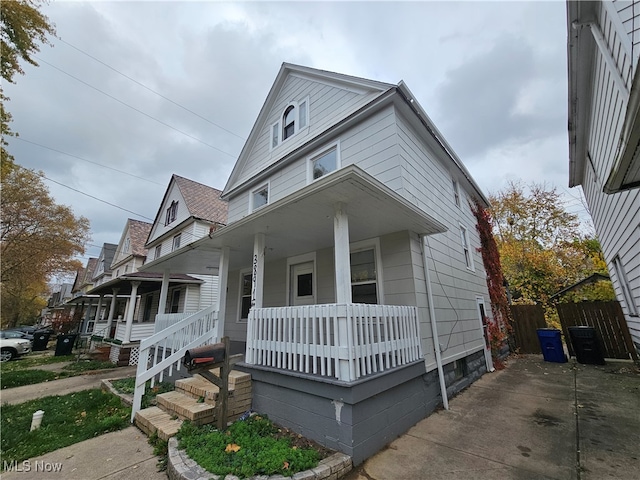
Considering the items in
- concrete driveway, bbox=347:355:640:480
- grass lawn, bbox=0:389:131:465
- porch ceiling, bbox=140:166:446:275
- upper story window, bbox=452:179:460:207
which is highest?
upper story window, bbox=452:179:460:207

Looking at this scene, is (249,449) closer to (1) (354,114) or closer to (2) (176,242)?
(1) (354,114)

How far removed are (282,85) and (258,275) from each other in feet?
23.4

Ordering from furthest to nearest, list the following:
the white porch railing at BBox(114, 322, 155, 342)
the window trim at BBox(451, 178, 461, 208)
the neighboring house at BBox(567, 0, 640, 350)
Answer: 1. the white porch railing at BBox(114, 322, 155, 342)
2. the window trim at BBox(451, 178, 461, 208)
3. the neighboring house at BBox(567, 0, 640, 350)

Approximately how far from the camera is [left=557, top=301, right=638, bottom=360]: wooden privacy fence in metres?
7.51

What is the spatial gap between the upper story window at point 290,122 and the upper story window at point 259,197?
1.47 m

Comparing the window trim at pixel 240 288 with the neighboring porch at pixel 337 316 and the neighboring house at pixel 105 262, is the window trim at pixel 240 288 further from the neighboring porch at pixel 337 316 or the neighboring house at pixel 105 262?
Result: the neighboring house at pixel 105 262

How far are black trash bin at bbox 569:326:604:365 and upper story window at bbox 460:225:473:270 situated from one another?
3546mm

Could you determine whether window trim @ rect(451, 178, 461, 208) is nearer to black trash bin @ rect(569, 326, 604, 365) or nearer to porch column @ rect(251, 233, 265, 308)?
black trash bin @ rect(569, 326, 604, 365)

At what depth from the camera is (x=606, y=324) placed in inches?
309

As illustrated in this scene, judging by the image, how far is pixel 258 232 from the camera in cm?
489

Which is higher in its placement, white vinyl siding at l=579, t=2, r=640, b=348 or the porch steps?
white vinyl siding at l=579, t=2, r=640, b=348

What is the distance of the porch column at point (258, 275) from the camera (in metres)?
4.68

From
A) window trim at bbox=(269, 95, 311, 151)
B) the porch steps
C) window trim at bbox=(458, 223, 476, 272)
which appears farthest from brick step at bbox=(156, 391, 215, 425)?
window trim at bbox=(458, 223, 476, 272)

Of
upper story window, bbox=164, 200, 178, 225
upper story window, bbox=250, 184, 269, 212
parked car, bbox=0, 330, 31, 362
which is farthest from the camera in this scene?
upper story window, bbox=164, 200, 178, 225
